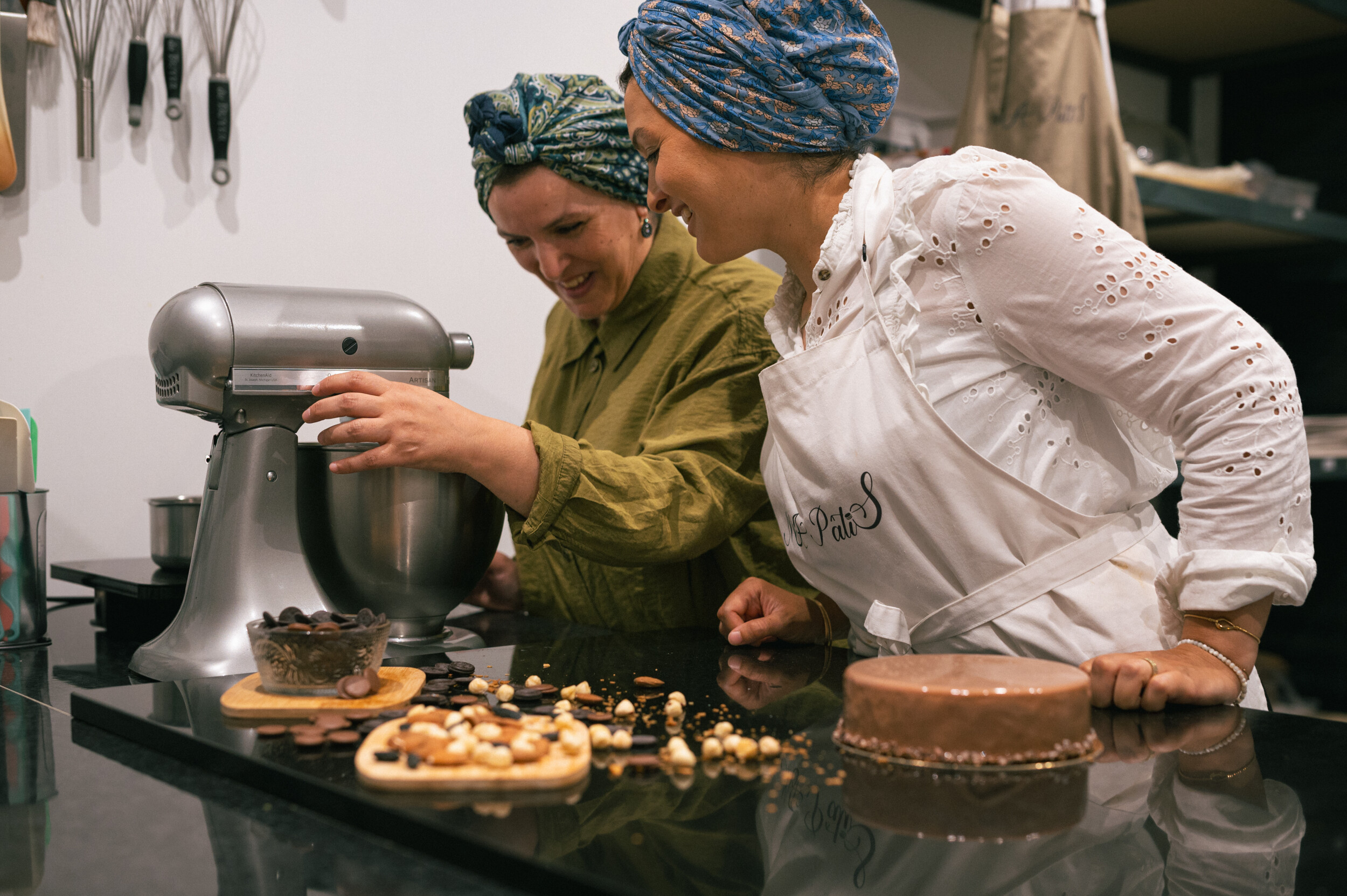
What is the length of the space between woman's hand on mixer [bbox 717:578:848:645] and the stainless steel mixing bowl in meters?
0.26

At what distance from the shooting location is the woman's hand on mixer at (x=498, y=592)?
1.45 metres

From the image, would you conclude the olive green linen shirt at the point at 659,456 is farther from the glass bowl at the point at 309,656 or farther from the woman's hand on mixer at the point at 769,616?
the glass bowl at the point at 309,656

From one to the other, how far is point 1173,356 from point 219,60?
4.51 feet

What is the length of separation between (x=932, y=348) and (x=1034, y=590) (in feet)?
0.71

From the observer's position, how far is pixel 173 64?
1.59 m

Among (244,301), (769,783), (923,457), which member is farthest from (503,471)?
(769,783)

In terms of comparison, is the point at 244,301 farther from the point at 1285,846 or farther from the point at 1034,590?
the point at 1285,846

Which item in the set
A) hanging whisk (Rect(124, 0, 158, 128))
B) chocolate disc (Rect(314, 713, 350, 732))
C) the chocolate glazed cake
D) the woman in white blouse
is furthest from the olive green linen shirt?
hanging whisk (Rect(124, 0, 158, 128))

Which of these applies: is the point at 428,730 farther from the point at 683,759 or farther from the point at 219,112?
the point at 219,112

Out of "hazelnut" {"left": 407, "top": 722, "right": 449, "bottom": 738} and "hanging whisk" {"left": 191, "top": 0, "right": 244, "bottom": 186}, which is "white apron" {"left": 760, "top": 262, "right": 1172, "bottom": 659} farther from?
"hanging whisk" {"left": 191, "top": 0, "right": 244, "bottom": 186}

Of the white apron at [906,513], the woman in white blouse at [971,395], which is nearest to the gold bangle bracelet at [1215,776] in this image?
the woman in white blouse at [971,395]

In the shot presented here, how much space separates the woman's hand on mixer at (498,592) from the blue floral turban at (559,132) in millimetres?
472

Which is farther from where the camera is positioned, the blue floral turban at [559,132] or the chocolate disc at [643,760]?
the blue floral turban at [559,132]

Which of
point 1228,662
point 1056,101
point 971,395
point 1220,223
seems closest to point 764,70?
point 971,395
